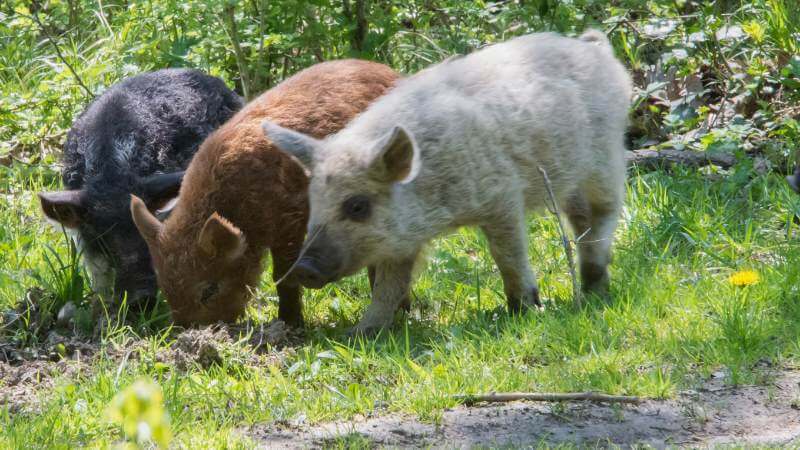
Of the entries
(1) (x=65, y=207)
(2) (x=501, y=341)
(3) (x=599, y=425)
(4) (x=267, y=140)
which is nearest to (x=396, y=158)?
(4) (x=267, y=140)

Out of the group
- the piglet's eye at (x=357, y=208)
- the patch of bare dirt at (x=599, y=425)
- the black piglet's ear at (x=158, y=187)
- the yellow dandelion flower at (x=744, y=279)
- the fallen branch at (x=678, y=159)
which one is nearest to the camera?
the patch of bare dirt at (x=599, y=425)

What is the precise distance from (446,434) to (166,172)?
286 cm

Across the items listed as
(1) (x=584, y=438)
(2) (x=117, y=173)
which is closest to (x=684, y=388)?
(1) (x=584, y=438)

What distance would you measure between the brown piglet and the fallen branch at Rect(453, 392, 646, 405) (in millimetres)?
1290

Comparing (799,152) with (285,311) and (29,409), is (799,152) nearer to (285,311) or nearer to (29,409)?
(285,311)

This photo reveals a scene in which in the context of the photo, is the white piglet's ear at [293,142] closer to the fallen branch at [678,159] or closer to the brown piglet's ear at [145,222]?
the brown piglet's ear at [145,222]

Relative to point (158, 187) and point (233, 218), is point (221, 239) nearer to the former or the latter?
point (233, 218)

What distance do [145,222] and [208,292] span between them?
18.8 inches

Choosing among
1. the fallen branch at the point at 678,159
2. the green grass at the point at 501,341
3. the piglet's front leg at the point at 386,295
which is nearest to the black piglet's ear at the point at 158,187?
the green grass at the point at 501,341

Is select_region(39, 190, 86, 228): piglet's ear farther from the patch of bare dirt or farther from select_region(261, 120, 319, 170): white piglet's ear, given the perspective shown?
the patch of bare dirt

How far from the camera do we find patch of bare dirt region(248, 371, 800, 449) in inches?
165

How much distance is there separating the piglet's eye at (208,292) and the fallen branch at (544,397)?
5.42ft

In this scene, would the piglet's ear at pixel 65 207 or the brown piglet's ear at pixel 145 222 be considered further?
the piglet's ear at pixel 65 207

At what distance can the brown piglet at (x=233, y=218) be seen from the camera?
554 cm
